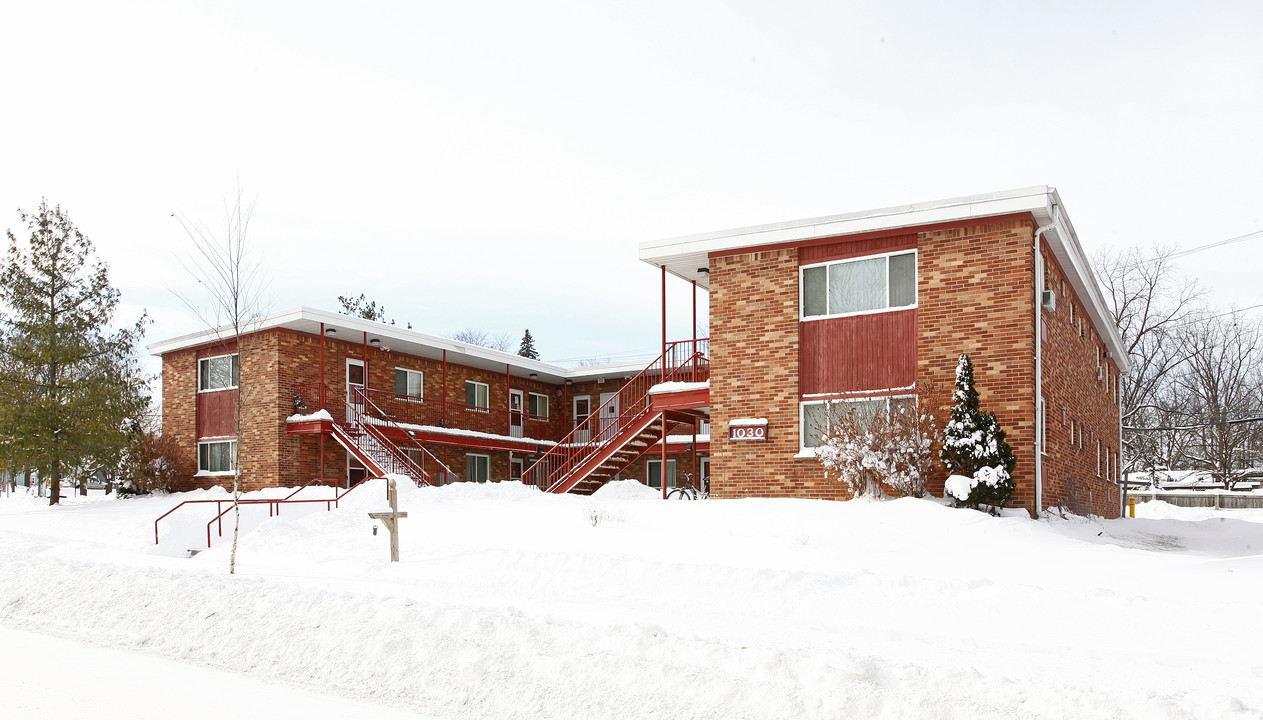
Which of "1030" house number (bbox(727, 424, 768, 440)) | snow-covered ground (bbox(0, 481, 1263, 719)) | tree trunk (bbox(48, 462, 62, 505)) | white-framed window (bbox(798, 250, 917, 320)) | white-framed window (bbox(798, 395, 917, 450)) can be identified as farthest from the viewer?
tree trunk (bbox(48, 462, 62, 505))

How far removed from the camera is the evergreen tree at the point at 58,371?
25656 mm

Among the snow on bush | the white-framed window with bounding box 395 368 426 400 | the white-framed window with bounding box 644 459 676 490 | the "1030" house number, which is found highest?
the white-framed window with bounding box 395 368 426 400

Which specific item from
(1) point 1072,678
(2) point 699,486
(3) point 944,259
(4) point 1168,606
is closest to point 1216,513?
(2) point 699,486

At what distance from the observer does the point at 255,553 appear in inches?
535

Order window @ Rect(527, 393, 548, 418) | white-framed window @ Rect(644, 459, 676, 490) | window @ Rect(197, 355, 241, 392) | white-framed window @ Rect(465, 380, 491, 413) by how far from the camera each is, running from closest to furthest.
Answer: window @ Rect(197, 355, 241, 392) → white-framed window @ Rect(465, 380, 491, 413) → white-framed window @ Rect(644, 459, 676, 490) → window @ Rect(527, 393, 548, 418)

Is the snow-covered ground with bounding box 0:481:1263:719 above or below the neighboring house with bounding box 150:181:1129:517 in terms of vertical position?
below

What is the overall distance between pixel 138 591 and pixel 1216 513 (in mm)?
39822

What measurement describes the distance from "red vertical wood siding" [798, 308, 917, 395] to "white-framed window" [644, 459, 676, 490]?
14.7 metres

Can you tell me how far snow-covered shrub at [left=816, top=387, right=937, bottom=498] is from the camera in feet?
48.0

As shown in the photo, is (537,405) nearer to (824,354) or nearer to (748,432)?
(748,432)

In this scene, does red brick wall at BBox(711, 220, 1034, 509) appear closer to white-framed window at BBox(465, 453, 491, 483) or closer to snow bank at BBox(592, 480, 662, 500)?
snow bank at BBox(592, 480, 662, 500)

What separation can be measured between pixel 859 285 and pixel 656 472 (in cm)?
1641

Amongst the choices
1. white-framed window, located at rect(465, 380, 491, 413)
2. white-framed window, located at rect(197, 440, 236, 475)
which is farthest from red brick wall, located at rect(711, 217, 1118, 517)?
white-framed window, located at rect(197, 440, 236, 475)

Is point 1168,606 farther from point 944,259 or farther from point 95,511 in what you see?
point 95,511
